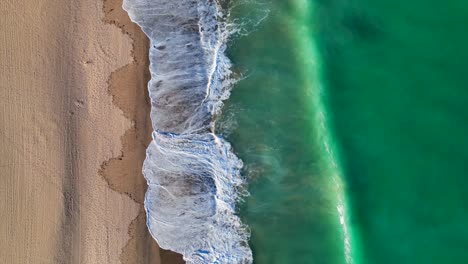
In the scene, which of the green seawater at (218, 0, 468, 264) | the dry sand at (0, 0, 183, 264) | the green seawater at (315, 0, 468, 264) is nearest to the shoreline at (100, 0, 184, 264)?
the dry sand at (0, 0, 183, 264)

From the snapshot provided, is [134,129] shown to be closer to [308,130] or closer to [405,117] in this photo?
[308,130]

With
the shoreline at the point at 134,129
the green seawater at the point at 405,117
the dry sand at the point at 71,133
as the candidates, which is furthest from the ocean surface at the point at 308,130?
the dry sand at the point at 71,133

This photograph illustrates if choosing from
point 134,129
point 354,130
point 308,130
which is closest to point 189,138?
point 134,129

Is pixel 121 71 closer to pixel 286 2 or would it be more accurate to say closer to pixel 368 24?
pixel 286 2

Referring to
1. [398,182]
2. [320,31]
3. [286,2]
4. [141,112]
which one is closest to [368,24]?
[320,31]

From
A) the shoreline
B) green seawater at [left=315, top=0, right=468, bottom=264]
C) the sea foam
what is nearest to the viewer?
the sea foam

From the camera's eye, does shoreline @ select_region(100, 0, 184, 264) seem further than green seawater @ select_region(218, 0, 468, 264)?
Yes

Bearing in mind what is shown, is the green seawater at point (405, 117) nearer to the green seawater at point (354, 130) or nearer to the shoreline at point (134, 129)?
the green seawater at point (354, 130)

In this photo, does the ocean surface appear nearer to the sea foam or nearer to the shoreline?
the sea foam
